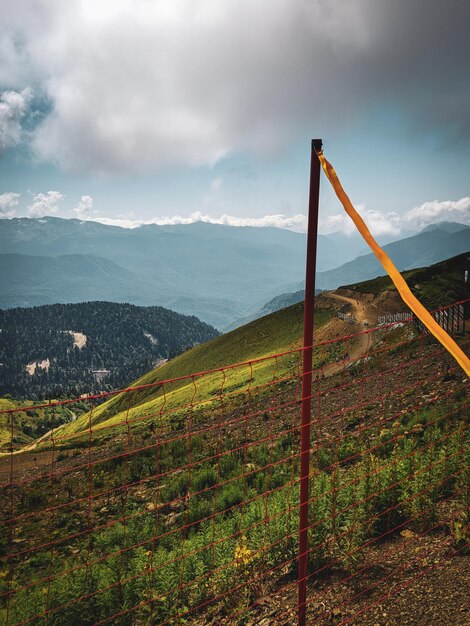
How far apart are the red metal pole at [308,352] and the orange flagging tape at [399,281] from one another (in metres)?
0.16

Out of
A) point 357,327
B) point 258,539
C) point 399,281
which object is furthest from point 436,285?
point 399,281

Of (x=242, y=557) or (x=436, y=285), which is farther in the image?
(x=436, y=285)

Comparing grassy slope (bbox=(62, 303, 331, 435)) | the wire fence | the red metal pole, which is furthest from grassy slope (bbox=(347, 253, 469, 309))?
the red metal pole

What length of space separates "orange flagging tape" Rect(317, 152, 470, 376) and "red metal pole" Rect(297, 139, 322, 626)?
0.52 feet

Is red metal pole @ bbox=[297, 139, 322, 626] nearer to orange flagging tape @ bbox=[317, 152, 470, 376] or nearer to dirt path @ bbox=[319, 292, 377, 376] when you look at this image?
orange flagging tape @ bbox=[317, 152, 470, 376]

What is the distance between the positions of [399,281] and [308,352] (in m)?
1.21

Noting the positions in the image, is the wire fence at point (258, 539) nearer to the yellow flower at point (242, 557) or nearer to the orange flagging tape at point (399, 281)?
the yellow flower at point (242, 557)

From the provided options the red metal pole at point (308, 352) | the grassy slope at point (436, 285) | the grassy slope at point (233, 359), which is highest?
the grassy slope at point (436, 285)

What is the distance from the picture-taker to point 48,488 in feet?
47.5

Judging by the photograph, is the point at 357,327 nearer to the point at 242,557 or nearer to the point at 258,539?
the point at 258,539

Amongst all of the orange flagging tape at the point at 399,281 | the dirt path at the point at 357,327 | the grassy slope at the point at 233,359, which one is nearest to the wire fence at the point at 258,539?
the orange flagging tape at the point at 399,281

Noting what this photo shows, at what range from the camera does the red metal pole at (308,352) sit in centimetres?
373

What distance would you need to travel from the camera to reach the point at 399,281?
343 centimetres

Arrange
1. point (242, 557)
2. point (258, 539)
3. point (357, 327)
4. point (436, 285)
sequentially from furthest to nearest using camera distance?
point (436, 285) < point (357, 327) < point (258, 539) < point (242, 557)
